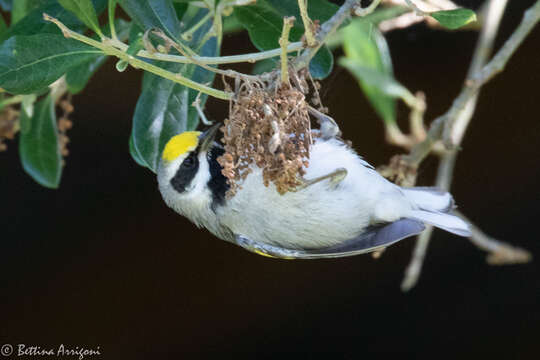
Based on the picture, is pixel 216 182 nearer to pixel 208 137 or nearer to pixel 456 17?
pixel 208 137

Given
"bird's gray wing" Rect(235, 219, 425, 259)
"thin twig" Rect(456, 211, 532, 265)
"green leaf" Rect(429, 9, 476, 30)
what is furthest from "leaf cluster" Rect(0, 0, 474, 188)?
"thin twig" Rect(456, 211, 532, 265)

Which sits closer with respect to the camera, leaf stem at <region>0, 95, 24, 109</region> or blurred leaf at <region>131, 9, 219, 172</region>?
blurred leaf at <region>131, 9, 219, 172</region>

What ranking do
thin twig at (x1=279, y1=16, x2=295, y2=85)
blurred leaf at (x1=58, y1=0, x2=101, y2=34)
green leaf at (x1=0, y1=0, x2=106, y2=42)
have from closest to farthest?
thin twig at (x1=279, y1=16, x2=295, y2=85)
blurred leaf at (x1=58, y1=0, x2=101, y2=34)
green leaf at (x1=0, y1=0, x2=106, y2=42)

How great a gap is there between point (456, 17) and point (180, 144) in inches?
36.6

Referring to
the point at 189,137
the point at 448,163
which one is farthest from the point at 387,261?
the point at 189,137

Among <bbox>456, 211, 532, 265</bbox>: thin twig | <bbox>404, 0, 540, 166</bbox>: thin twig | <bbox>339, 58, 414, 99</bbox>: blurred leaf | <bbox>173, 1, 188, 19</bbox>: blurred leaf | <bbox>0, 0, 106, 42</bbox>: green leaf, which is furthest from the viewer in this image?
<bbox>456, 211, 532, 265</bbox>: thin twig

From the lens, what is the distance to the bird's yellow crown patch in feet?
6.81

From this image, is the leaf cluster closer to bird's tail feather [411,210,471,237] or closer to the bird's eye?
the bird's eye

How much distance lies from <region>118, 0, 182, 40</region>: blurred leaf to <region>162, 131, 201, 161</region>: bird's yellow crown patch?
0.37 metres

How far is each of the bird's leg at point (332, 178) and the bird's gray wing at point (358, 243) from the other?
223mm

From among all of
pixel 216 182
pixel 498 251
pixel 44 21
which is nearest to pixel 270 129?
pixel 216 182

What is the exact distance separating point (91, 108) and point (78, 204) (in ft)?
1.94

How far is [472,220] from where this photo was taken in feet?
12.5

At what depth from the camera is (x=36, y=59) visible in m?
1.70
